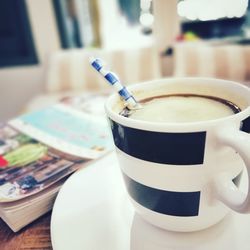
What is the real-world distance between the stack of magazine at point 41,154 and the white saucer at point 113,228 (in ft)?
0.10

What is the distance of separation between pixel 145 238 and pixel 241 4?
35 cm

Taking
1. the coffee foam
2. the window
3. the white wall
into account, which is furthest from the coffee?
the window

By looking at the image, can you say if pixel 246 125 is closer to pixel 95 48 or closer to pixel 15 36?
pixel 95 48

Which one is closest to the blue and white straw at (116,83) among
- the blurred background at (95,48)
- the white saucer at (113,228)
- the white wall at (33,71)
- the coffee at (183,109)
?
the coffee at (183,109)

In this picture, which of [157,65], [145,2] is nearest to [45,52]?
[157,65]

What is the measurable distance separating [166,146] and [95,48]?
1452mm

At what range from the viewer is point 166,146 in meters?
0.25

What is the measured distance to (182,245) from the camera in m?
0.29

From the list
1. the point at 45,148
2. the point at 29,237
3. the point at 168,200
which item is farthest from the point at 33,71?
the point at 168,200

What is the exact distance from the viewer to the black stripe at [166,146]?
238 mm

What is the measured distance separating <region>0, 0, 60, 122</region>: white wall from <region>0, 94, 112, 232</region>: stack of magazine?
106 centimetres

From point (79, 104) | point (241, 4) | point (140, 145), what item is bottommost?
point (79, 104)

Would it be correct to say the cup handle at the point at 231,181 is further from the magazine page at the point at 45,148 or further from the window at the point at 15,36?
the window at the point at 15,36

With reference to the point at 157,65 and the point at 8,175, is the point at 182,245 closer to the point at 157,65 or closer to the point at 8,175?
the point at 8,175
